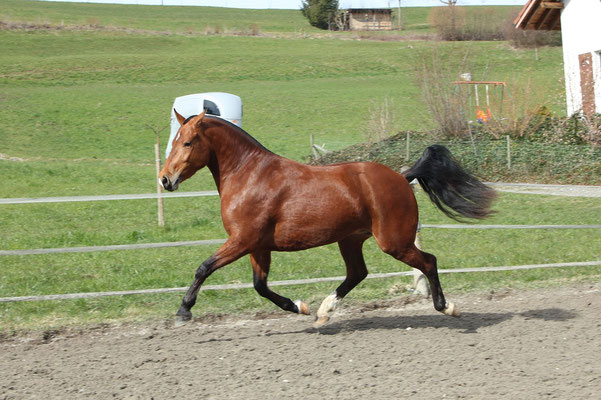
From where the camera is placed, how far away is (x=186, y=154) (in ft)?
16.9

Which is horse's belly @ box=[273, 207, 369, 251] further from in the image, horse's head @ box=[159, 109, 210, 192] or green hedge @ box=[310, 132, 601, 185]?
green hedge @ box=[310, 132, 601, 185]

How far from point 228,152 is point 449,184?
1929 mm

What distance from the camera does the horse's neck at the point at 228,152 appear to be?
5305mm

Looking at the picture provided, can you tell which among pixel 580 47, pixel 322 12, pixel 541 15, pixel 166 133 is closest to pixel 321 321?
pixel 580 47

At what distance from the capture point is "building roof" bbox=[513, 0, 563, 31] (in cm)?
1877

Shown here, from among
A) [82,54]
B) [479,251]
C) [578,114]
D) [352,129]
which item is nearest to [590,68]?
[578,114]

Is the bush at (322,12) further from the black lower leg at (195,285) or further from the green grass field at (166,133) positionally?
the black lower leg at (195,285)

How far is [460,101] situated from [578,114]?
9.43 ft

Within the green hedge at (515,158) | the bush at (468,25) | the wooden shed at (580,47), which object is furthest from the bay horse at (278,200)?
the bush at (468,25)

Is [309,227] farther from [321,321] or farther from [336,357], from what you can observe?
[336,357]

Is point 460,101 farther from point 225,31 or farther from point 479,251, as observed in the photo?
point 225,31

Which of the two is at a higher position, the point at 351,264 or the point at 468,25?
the point at 468,25

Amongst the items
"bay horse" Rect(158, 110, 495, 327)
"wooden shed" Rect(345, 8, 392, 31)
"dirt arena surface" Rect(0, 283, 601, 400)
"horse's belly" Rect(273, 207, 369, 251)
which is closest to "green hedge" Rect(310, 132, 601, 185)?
"dirt arena surface" Rect(0, 283, 601, 400)

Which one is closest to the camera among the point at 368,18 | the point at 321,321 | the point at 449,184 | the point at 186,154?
the point at 186,154
